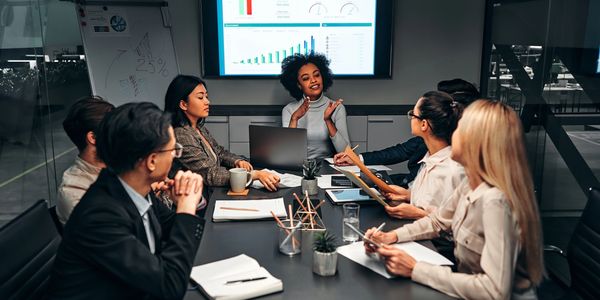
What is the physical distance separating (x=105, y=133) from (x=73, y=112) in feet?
2.23

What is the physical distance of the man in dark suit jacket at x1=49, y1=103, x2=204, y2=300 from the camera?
1.27 meters

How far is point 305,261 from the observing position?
5.26 feet

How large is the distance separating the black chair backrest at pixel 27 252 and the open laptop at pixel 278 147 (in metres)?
1.24

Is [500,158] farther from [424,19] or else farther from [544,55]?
[424,19]

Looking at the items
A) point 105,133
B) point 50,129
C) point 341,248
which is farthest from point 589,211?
point 50,129

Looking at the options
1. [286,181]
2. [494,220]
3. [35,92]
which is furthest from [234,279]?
[35,92]

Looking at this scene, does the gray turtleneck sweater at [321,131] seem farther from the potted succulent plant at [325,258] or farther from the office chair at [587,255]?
the potted succulent plant at [325,258]

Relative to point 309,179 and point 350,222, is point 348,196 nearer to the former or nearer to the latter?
point 309,179

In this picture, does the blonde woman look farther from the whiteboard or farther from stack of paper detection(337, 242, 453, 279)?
the whiteboard

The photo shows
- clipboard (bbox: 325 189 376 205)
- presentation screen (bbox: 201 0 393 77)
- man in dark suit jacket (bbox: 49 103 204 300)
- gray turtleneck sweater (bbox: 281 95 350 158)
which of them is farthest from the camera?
presentation screen (bbox: 201 0 393 77)

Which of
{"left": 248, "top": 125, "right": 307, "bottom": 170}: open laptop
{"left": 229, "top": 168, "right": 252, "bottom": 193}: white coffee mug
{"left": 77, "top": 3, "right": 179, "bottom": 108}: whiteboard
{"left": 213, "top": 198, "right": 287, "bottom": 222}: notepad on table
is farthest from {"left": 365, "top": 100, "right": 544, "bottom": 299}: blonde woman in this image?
{"left": 77, "top": 3, "right": 179, "bottom": 108}: whiteboard

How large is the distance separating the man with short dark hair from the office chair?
179 centimetres

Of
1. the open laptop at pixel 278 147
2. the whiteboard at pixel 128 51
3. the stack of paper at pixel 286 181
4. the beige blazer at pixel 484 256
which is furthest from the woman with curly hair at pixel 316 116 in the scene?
the beige blazer at pixel 484 256

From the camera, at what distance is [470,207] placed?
4.96 feet
